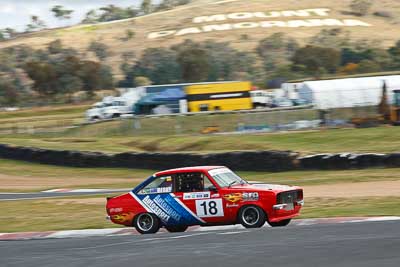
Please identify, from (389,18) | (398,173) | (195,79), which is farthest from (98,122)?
(389,18)

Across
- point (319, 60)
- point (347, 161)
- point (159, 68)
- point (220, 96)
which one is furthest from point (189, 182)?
point (159, 68)

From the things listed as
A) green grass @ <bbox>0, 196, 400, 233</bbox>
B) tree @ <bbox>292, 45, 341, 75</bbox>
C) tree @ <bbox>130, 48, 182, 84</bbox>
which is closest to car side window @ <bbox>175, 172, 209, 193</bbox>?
green grass @ <bbox>0, 196, 400, 233</bbox>

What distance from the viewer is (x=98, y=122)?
52.3 metres

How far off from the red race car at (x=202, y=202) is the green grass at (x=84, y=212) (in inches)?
92.5

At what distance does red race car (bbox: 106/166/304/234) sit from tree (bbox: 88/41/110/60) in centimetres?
13011

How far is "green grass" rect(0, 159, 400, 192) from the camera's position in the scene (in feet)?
83.3

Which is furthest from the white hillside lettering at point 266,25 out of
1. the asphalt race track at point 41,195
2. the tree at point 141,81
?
the asphalt race track at point 41,195

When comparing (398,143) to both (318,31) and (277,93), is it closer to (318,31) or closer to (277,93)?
(277,93)

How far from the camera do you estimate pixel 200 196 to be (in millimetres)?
15336

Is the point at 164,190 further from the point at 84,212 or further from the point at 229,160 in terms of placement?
the point at 229,160

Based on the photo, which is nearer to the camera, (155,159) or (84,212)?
(84,212)

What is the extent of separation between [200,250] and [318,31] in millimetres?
141888

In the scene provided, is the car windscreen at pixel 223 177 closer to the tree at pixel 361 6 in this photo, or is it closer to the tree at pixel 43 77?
the tree at pixel 43 77

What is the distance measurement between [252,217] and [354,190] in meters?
7.72
